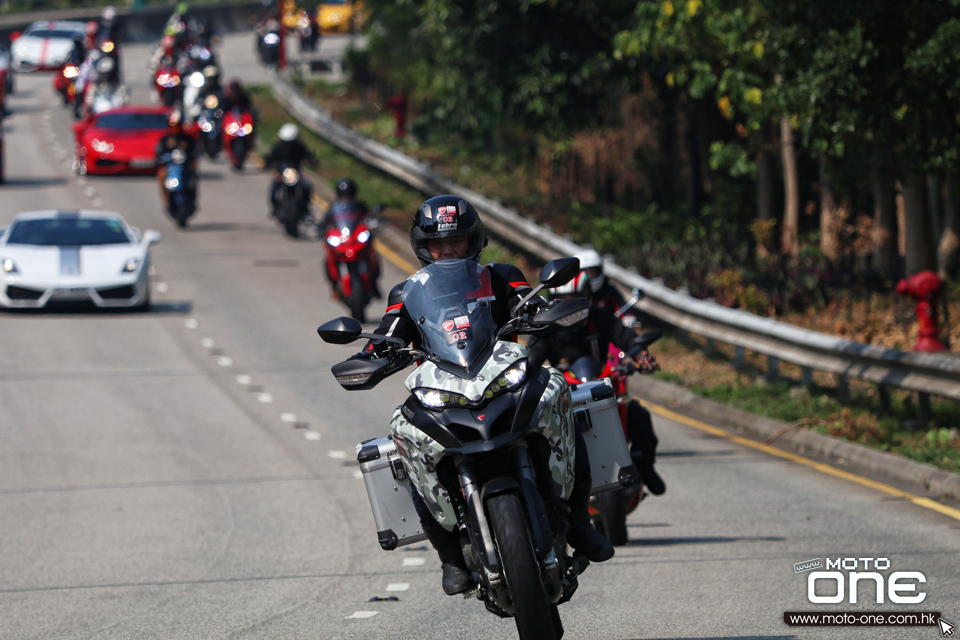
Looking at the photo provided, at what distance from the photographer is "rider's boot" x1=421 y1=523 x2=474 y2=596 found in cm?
640

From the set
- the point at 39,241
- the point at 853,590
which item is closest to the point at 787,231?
the point at 39,241

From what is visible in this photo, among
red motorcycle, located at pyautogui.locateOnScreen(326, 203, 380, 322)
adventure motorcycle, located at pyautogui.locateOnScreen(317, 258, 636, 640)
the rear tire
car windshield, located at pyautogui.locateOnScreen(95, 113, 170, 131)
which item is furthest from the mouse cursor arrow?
car windshield, located at pyautogui.locateOnScreen(95, 113, 170, 131)

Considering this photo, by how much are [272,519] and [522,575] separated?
5035mm

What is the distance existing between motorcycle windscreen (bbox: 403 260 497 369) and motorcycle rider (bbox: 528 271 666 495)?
2.87m

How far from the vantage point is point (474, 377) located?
19.9 feet

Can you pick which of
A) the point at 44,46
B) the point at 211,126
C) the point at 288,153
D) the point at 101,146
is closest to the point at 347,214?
the point at 288,153

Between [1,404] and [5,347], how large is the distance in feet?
10.8

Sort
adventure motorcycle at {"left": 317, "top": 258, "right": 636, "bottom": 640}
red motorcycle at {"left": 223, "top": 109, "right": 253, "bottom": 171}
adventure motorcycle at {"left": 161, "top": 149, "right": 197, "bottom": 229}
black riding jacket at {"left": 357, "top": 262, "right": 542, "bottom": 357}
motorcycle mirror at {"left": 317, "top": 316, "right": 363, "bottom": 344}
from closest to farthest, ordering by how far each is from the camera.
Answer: adventure motorcycle at {"left": 317, "top": 258, "right": 636, "bottom": 640} < motorcycle mirror at {"left": 317, "top": 316, "right": 363, "bottom": 344} < black riding jacket at {"left": 357, "top": 262, "right": 542, "bottom": 357} < adventure motorcycle at {"left": 161, "top": 149, "right": 197, "bottom": 229} < red motorcycle at {"left": 223, "top": 109, "right": 253, "bottom": 171}

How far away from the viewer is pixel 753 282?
1883 cm

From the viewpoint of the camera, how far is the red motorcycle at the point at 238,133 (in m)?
34.8

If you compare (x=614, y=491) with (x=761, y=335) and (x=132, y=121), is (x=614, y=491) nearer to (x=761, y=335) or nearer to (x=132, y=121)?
(x=761, y=335)

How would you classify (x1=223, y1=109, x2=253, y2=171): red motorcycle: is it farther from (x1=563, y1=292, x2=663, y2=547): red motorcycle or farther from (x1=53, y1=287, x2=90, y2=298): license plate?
(x1=563, y1=292, x2=663, y2=547): red motorcycle

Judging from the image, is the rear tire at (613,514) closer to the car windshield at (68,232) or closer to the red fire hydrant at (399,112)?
the car windshield at (68,232)

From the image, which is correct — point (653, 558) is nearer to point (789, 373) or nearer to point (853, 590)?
point (853, 590)
